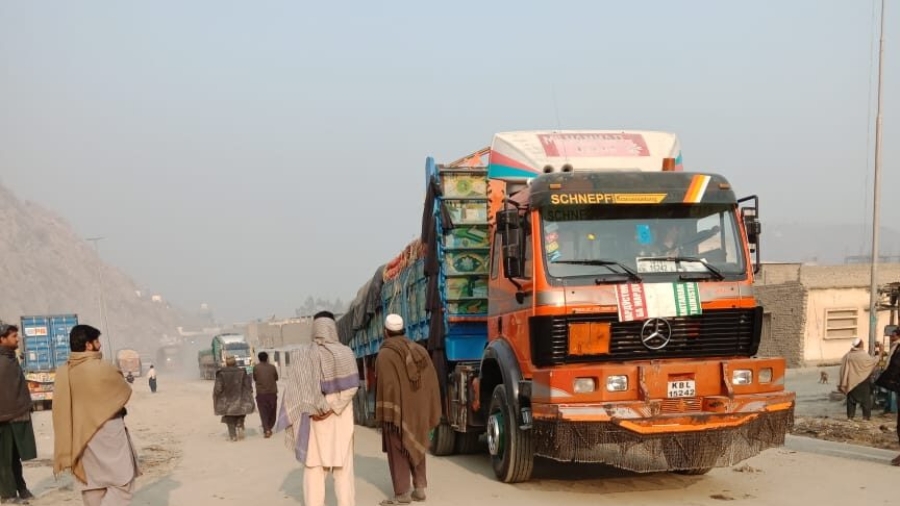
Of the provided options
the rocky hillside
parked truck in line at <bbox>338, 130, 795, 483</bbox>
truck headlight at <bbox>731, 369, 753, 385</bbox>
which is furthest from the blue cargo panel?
the rocky hillside

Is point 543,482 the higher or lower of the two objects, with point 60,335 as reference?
higher

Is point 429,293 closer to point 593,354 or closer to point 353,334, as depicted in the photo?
point 593,354

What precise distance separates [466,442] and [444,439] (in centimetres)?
32

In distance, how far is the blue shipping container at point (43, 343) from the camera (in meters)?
32.3

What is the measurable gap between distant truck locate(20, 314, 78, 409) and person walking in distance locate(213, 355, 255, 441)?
17.3 m

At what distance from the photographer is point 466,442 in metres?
11.6

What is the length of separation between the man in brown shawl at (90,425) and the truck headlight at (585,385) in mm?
3618

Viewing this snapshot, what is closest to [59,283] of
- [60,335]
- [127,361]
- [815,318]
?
[127,361]

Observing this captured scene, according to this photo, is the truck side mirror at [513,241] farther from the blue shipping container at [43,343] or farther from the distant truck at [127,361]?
the distant truck at [127,361]

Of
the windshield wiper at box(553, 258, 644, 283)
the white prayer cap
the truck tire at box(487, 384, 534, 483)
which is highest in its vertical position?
the windshield wiper at box(553, 258, 644, 283)

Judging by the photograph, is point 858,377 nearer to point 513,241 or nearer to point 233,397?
point 513,241

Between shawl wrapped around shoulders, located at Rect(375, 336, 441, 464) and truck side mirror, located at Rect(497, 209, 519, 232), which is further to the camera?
truck side mirror, located at Rect(497, 209, 519, 232)

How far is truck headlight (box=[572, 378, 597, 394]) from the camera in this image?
25.2 feet

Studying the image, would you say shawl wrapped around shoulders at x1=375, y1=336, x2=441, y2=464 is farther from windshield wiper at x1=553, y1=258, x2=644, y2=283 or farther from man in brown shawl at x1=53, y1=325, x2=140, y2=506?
man in brown shawl at x1=53, y1=325, x2=140, y2=506
